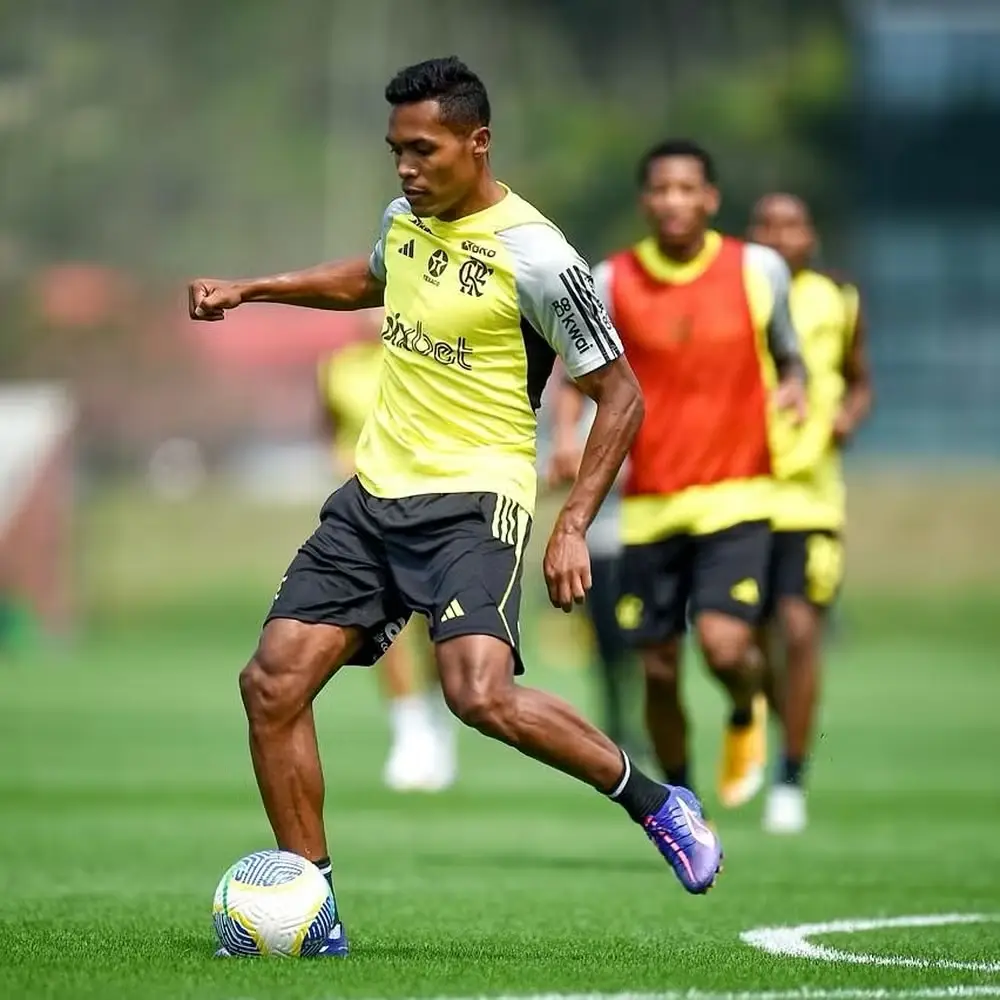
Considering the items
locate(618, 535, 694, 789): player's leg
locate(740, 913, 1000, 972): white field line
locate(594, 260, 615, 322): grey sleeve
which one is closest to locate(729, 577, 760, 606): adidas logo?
locate(618, 535, 694, 789): player's leg

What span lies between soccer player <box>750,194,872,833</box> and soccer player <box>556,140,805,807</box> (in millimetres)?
932

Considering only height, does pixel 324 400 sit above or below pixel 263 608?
above

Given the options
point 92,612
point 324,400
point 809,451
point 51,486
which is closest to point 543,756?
point 809,451

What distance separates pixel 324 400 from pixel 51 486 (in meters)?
12.6

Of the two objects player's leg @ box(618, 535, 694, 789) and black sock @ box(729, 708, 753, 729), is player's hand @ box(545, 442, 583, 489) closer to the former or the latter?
player's leg @ box(618, 535, 694, 789)

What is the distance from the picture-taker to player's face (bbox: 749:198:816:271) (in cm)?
1246

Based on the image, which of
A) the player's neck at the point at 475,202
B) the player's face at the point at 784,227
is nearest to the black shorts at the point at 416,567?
the player's neck at the point at 475,202

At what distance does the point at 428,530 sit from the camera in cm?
719

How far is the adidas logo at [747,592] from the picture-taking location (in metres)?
10.4

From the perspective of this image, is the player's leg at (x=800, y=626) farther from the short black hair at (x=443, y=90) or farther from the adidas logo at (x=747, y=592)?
the short black hair at (x=443, y=90)

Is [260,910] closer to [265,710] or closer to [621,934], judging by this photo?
[265,710]

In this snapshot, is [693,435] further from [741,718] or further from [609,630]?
[609,630]

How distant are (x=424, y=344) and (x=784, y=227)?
5.56 m

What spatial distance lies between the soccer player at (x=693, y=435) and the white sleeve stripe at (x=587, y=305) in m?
3.27
